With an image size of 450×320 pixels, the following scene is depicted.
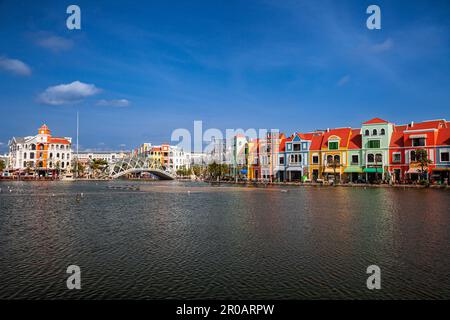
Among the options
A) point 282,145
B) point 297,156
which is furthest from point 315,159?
point 282,145

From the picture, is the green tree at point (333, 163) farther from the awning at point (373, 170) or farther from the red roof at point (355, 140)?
the awning at point (373, 170)

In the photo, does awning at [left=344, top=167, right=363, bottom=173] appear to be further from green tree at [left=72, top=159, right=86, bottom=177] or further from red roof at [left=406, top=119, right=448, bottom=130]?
green tree at [left=72, top=159, right=86, bottom=177]

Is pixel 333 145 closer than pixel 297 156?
Yes

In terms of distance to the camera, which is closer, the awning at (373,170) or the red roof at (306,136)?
the awning at (373,170)

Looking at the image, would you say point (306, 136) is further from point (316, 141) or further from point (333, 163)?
A: point (333, 163)

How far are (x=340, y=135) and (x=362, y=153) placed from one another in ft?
21.1

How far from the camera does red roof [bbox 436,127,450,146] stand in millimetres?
59794

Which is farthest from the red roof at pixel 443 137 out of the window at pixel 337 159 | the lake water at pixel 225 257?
the lake water at pixel 225 257

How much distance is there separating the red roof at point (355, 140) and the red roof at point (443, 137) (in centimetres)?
1256

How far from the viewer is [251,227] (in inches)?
760

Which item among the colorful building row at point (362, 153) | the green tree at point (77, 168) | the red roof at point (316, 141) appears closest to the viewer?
the colorful building row at point (362, 153)

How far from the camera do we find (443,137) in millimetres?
60625

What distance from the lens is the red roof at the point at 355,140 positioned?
Answer: 229 ft
